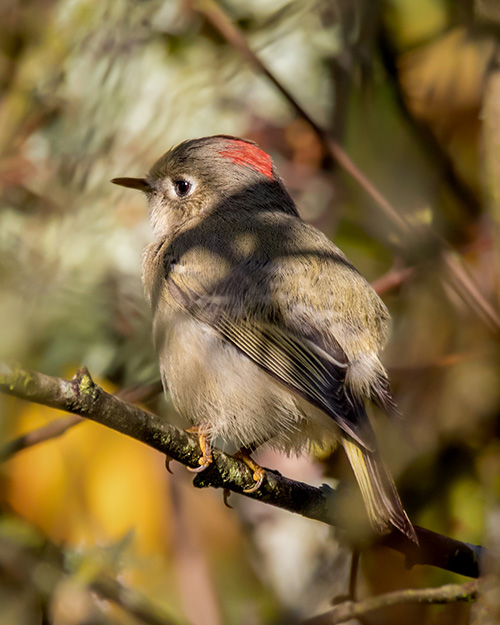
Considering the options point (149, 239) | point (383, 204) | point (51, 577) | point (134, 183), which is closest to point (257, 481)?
point (51, 577)

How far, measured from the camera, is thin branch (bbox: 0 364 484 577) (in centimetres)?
166

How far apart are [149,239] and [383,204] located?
3.63 feet

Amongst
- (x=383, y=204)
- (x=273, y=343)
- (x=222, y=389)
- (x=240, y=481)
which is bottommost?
(x=240, y=481)

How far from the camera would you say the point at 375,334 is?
2635 millimetres

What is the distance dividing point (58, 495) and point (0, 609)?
0.54 m

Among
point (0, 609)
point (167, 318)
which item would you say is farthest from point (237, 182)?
point (0, 609)

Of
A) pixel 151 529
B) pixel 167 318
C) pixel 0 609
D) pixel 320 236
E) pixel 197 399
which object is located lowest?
pixel 0 609

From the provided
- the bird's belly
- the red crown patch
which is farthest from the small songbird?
the red crown patch

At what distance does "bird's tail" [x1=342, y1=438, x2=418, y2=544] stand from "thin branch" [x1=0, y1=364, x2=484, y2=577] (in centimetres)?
15

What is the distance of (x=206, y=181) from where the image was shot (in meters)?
3.16

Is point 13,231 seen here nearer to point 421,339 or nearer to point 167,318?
point 167,318

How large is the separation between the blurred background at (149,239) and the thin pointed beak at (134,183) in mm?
103

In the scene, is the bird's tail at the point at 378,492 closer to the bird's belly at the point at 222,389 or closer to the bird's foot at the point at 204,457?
the bird's belly at the point at 222,389

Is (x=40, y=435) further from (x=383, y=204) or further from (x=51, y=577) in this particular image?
(x=383, y=204)
